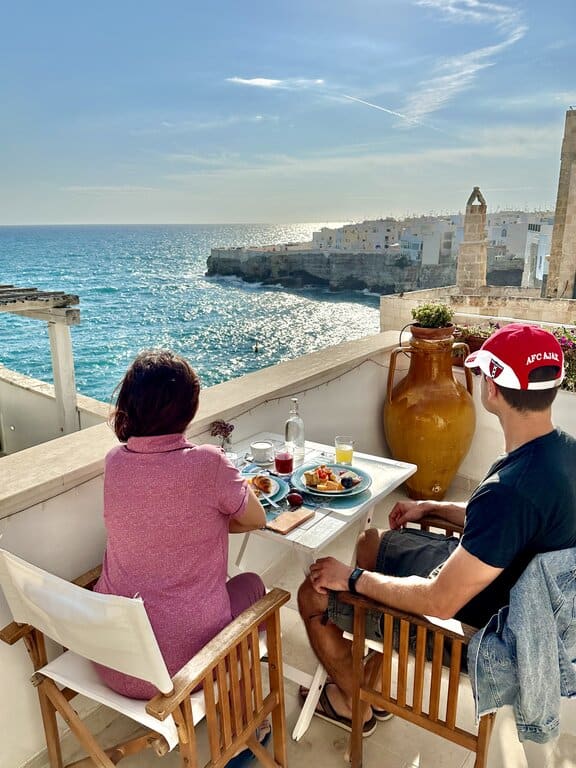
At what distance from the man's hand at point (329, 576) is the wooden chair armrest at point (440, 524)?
455 mm

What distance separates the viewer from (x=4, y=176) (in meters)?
63.6

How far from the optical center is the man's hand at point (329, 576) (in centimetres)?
145

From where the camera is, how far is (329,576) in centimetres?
146

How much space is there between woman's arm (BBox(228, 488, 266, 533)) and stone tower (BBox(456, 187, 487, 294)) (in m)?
13.5

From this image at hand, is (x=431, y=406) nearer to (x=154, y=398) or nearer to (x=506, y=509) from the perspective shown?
(x=506, y=509)

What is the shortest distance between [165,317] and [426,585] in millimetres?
48530

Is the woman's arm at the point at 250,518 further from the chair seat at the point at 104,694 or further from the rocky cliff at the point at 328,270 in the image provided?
the rocky cliff at the point at 328,270

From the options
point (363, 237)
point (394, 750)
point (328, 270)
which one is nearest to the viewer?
point (394, 750)

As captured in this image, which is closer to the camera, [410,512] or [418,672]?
[418,672]

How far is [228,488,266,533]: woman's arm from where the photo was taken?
54.6 inches

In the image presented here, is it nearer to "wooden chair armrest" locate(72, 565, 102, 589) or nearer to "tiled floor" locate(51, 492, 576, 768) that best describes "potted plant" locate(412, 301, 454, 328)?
"tiled floor" locate(51, 492, 576, 768)

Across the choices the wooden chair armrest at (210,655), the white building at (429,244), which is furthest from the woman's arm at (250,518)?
the white building at (429,244)

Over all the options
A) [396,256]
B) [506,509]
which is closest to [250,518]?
[506,509]

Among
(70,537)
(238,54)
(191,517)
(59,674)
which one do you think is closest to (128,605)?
(191,517)
